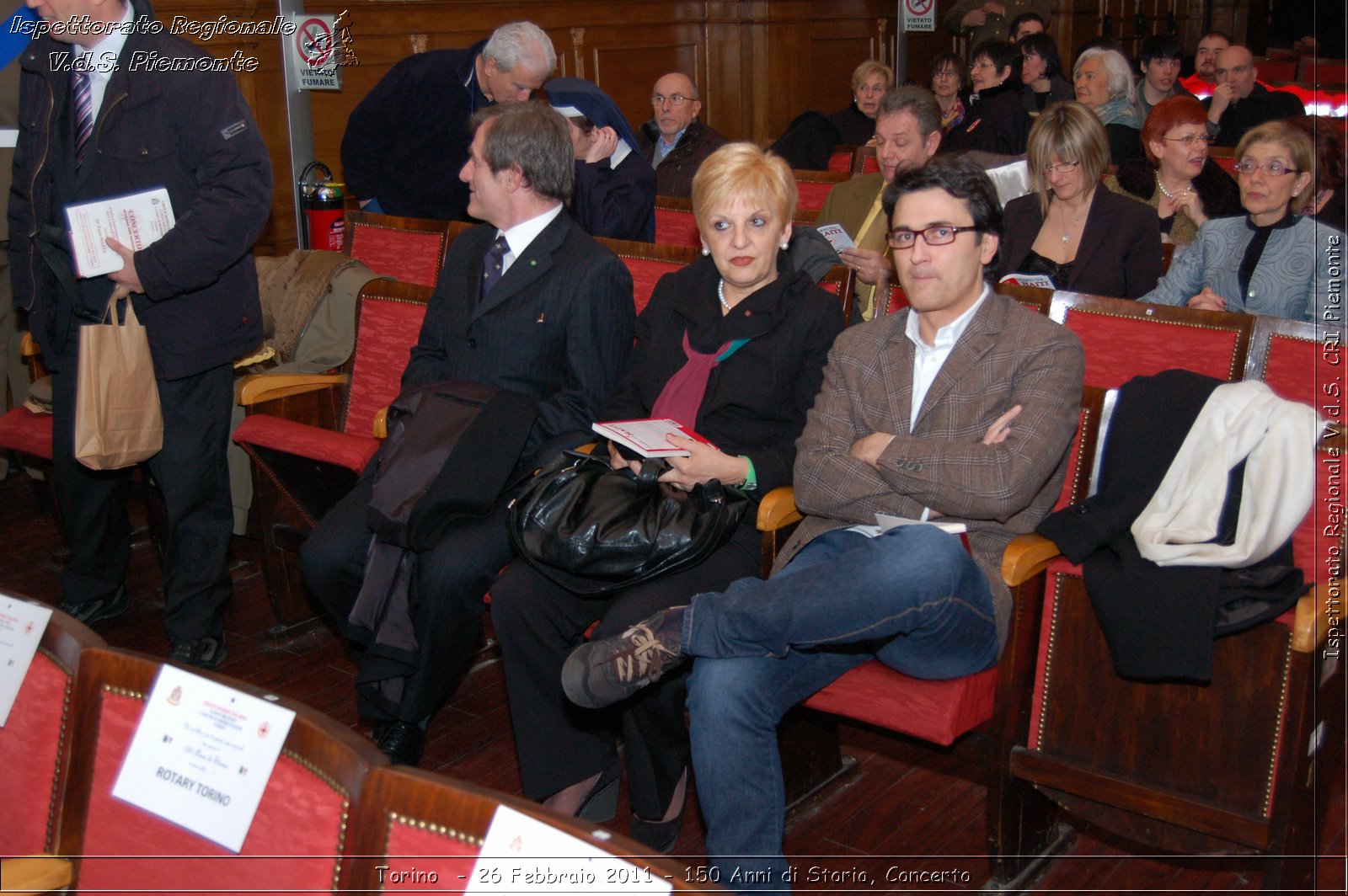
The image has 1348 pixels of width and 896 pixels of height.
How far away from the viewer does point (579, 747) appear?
232 cm

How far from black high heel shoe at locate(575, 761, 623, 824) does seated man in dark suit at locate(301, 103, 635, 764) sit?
38 cm

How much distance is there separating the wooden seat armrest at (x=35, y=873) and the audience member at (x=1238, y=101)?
567 centimetres

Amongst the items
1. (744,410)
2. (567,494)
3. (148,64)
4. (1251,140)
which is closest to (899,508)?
(744,410)

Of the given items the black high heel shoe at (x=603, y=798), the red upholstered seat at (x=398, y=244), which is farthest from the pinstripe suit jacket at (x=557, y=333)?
the red upholstered seat at (x=398, y=244)

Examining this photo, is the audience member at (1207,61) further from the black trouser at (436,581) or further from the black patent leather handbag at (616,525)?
the black trouser at (436,581)

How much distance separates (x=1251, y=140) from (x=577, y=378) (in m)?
1.82

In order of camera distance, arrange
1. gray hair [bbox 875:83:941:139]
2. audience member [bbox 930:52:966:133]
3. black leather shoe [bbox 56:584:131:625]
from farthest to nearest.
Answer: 1. audience member [bbox 930:52:966:133]
2. gray hair [bbox 875:83:941:139]
3. black leather shoe [bbox 56:584:131:625]

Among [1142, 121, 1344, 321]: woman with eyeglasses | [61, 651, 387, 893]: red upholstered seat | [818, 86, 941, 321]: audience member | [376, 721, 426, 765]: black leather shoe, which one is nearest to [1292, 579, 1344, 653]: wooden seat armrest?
[1142, 121, 1344, 321]: woman with eyeglasses

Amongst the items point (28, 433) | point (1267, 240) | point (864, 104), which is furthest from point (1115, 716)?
point (864, 104)

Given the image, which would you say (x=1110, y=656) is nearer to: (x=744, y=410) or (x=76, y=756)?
(x=744, y=410)

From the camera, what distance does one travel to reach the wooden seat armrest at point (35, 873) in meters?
1.24

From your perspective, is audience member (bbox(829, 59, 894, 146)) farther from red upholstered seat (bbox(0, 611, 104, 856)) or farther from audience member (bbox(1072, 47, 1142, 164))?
red upholstered seat (bbox(0, 611, 104, 856))

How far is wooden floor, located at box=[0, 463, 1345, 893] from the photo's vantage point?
217 cm

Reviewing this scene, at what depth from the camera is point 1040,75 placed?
6.30 metres
